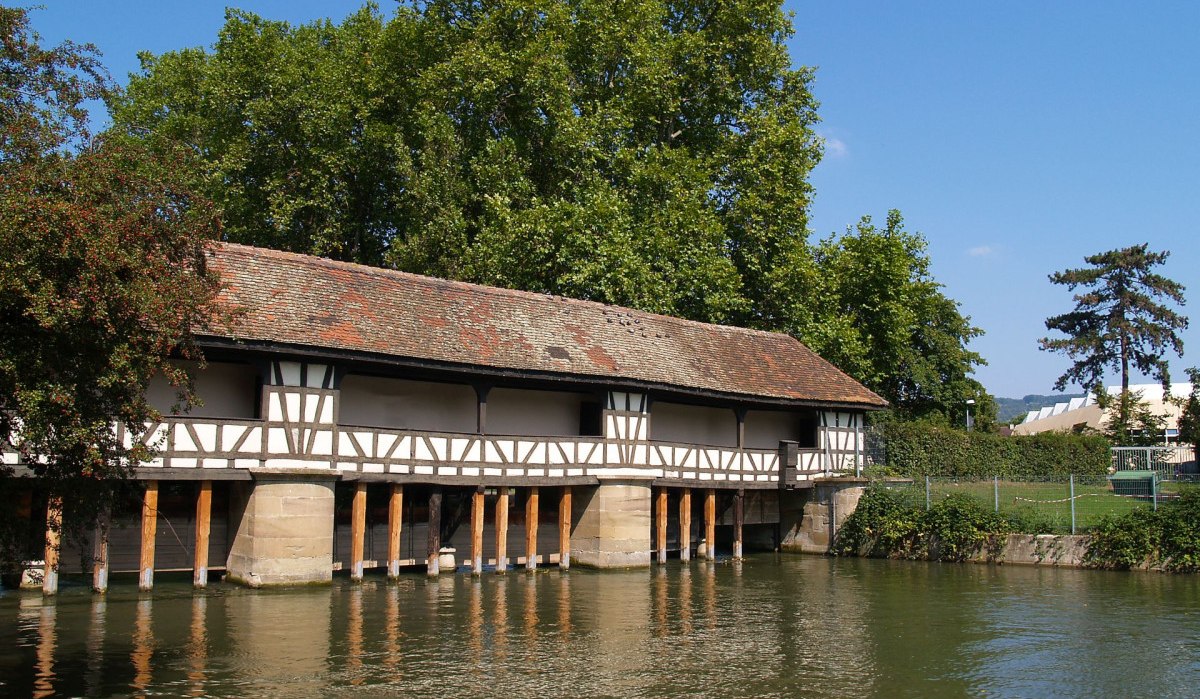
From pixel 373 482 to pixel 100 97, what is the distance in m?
9.94

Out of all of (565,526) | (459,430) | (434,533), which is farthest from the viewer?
(565,526)

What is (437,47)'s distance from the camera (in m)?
35.3

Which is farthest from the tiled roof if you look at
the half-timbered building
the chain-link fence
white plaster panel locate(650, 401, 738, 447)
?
the chain-link fence

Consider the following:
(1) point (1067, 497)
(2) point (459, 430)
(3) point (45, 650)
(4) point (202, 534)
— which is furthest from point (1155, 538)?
(3) point (45, 650)

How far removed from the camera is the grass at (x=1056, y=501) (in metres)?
24.3

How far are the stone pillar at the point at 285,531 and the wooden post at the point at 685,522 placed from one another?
8.78 m

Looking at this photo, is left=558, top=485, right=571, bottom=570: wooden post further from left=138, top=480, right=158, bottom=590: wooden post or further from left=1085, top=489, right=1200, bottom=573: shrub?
left=1085, top=489, right=1200, bottom=573: shrub

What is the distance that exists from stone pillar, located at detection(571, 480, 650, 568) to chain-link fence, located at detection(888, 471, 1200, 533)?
7420mm

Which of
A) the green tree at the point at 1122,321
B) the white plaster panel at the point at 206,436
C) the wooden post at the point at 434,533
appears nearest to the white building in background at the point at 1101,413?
the green tree at the point at 1122,321

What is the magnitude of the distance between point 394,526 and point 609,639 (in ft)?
22.7

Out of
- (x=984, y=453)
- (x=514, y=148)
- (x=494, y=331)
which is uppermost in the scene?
(x=514, y=148)

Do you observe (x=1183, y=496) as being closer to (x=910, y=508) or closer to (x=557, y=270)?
(x=910, y=508)

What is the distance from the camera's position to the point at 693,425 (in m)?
26.5

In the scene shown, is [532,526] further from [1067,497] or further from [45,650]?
[1067,497]
